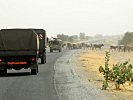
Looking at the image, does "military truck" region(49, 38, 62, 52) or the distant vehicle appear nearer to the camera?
the distant vehicle

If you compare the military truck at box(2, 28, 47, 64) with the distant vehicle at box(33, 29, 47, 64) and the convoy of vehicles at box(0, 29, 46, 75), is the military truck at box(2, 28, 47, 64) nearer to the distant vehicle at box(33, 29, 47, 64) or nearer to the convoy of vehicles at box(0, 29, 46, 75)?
the distant vehicle at box(33, 29, 47, 64)

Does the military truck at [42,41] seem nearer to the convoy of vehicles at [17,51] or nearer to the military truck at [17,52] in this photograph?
the convoy of vehicles at [17,51]

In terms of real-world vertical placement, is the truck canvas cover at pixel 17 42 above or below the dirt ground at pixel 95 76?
above

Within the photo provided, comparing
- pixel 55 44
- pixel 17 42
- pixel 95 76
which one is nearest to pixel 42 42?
pixel 17 42

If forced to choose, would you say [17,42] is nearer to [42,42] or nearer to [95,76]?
[95,76]

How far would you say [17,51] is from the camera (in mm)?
25766

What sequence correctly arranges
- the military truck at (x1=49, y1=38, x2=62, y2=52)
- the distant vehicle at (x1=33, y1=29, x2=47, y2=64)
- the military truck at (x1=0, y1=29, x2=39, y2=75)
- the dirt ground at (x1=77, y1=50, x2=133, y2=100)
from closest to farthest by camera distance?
the dirt ground at (x1=77, y1=50, x2=133, y2=100)
the military truck at (x1=0, y1=29, x2=39, y2=75)
the distant vehicle at (x1=33, y1=29, x2=47, y2=64)
the military truck at (x1=49, y1=38, x2=62, y2=52)

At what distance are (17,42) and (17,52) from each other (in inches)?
32.5

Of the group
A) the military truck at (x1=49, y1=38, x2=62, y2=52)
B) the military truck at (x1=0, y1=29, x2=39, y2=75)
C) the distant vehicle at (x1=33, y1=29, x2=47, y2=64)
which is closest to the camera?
the military truck at (x1=0, y1=29, x2=39, y2=75)

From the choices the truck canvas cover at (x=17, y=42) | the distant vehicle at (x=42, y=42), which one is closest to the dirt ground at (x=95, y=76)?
the distant vehicle at (x=42, y=42)

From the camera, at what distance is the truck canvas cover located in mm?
25750

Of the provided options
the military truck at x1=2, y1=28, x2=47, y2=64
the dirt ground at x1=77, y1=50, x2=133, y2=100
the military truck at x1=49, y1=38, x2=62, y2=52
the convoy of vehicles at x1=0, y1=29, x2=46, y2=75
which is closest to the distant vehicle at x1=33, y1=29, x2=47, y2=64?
the military truck at x1=2, y1=28, x2=47, y2=64

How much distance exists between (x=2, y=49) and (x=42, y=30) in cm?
1292

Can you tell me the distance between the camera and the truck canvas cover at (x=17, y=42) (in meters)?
25.8
